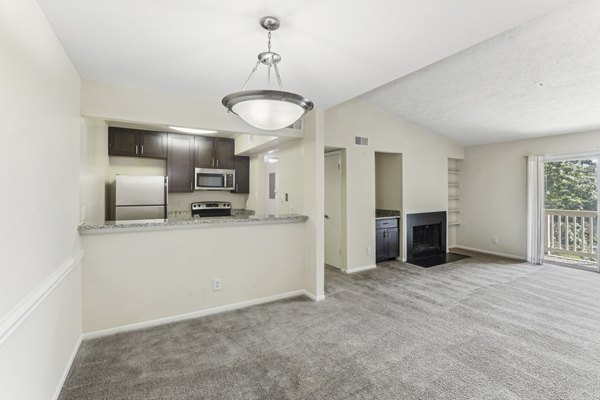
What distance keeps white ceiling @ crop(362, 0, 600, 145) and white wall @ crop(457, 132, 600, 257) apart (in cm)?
26

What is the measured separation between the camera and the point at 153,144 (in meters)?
4.97

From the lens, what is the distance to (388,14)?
1689 mm

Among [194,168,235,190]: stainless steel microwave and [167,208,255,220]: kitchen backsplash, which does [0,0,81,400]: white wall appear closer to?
[167,208,255,220]: kitchen backsplash

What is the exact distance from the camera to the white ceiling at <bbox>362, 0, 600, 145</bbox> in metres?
2.62

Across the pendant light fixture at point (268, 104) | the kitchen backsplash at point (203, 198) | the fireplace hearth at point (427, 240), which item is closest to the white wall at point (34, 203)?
the pendant light fixture at point (268, 104)

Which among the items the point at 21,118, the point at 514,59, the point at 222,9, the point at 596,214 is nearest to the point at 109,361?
the point at 21,118

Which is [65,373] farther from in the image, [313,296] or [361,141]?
[361,141]

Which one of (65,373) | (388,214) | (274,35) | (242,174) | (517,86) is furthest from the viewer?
(242,174)

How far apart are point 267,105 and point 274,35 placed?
2.03 feet

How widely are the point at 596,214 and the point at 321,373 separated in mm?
5446

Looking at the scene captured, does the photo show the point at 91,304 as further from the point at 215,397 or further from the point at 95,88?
the point at 95,88

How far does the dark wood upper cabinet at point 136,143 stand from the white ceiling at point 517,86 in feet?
11.8

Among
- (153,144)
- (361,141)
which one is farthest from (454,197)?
(153,144)

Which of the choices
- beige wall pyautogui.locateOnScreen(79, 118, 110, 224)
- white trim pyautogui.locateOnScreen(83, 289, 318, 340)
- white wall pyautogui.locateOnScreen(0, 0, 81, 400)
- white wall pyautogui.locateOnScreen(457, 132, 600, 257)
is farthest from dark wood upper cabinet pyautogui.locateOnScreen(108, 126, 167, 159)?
white wall pyautogui.locateOnScreen(457, 132, 600, 257)
